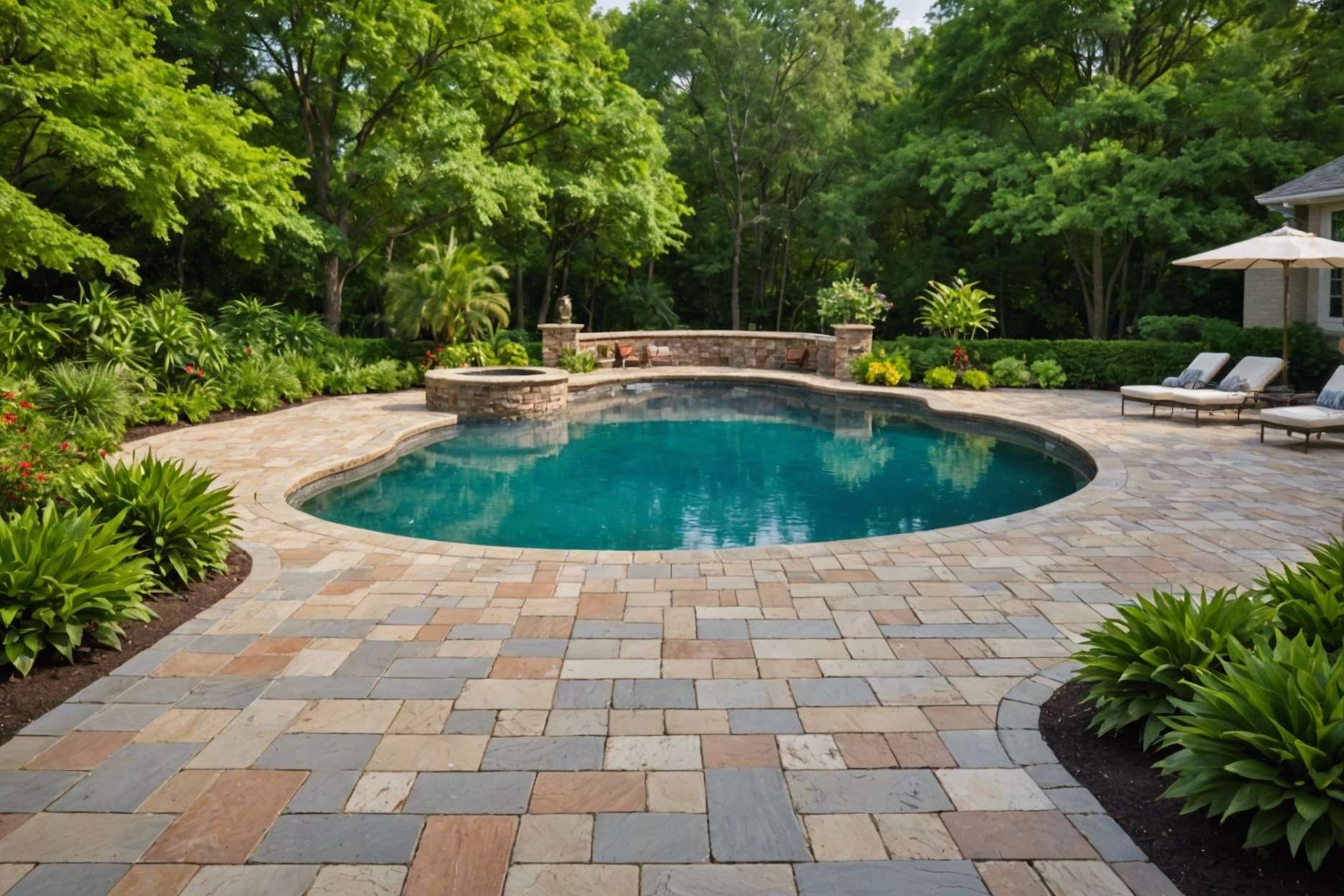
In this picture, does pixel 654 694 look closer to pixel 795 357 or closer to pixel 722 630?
pixel 722 630

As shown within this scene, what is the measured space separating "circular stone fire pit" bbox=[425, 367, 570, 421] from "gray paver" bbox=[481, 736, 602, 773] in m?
10.6

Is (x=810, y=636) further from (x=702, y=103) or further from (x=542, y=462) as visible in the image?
(x=702, y=103)

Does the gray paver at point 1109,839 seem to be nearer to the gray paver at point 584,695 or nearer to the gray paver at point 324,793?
the gray paver at point 584,695

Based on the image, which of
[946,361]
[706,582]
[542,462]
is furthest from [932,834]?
[946,361]

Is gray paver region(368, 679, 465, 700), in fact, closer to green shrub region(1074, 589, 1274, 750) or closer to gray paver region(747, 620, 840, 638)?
gray paver region(747, 620, 840, 638)

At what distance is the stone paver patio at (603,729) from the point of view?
276 cm

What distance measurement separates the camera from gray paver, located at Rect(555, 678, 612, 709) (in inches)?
152

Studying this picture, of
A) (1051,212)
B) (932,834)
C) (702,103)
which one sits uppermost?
(702,103)

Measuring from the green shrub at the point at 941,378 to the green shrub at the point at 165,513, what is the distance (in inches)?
520

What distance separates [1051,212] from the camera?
732 inches

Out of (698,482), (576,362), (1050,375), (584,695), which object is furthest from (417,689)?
(1050,375)

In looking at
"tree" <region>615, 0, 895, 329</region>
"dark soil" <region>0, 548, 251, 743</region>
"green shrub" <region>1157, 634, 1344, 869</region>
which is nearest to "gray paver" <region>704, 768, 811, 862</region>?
"green shrub" <region>1157, 634, 1344, 869</region>

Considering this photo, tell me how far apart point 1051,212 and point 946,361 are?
4453mm

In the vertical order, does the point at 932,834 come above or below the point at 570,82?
below
